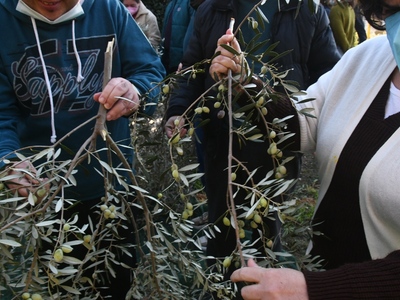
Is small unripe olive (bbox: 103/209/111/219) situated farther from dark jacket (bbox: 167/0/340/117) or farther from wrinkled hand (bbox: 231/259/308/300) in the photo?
dark jacket (bbox: 167/0/340/117)

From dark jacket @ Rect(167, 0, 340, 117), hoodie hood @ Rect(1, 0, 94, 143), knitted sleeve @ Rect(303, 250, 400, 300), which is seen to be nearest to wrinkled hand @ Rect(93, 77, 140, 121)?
hoodie hood @ Rect(1, 0, 94, 143)

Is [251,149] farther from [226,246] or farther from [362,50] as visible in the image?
[362,50]

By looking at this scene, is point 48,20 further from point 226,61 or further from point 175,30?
point 175,30

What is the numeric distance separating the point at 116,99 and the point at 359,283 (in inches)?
30.6

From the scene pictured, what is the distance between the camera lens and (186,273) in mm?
Answer: 1370

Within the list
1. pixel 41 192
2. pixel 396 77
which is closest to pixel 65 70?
pixel 41 192

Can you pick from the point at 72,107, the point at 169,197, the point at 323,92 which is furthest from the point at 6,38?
the point at 169,197

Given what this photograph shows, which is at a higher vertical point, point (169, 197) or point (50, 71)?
point (50, 71)

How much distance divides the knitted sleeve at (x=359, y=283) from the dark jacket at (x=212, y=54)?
114 centimetres

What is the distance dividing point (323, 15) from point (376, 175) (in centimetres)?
133

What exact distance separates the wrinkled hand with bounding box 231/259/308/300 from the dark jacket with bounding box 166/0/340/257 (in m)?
1.20

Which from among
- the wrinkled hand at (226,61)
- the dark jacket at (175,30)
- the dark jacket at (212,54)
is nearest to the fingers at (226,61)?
the wrinkled hand at (226,61)

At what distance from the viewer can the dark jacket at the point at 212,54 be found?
227 centimetres

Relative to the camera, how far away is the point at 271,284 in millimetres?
994
